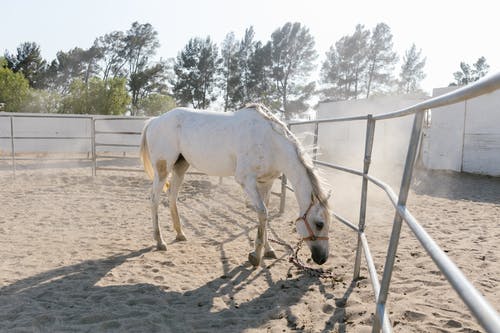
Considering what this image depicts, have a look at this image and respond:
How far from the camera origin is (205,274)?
3406 millimetres

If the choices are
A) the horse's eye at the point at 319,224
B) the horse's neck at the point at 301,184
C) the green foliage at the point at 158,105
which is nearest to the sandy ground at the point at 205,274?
the horse's eye at the point at 319,224

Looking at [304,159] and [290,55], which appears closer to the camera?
[304,159]

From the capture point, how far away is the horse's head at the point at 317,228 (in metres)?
3.04

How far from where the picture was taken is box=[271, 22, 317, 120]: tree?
115 ft

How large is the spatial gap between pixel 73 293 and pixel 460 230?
448 centimetres

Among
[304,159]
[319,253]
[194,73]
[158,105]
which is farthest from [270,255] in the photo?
[194,73]

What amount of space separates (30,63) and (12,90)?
1362cm

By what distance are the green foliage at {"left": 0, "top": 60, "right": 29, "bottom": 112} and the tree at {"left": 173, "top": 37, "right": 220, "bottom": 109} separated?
41.6 feet

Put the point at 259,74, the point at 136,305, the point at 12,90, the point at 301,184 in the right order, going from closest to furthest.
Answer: the point at 136,305, the point at 301,184, the point at 12,90, the point at 259,74

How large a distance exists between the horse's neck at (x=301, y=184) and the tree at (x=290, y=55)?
105 ft

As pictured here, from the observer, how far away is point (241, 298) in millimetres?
2895

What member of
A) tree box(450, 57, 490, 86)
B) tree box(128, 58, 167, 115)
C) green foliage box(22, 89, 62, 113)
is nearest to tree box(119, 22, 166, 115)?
tree box(128, 58, 167, 115)

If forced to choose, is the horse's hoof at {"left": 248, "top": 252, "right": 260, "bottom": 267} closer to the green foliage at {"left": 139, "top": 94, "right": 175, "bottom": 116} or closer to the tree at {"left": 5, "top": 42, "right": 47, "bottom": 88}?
the green foliage at {"left": 139, "top": 94, "right": 175, "bottom": 116}

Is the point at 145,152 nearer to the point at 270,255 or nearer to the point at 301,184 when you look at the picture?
the point at 270,255
